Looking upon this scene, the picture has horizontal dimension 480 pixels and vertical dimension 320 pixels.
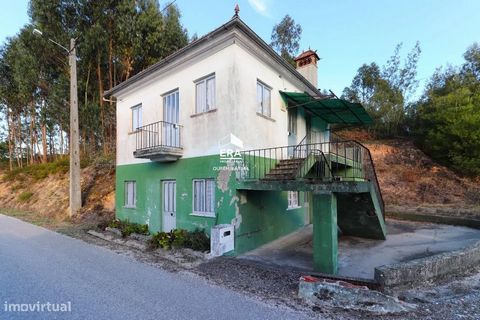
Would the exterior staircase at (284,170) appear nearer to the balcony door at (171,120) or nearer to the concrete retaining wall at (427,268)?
the concrete retaining wall at (427,268)

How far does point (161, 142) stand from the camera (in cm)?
967

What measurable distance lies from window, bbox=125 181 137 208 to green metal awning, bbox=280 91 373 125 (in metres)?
7.24

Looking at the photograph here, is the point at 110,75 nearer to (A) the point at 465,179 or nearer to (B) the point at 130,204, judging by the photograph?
(B) the point at 130,204

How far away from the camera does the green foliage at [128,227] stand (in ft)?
32.0

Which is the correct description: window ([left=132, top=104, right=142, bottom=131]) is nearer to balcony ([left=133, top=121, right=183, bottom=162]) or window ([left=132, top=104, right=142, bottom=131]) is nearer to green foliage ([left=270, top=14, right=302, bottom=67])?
balcony ([left=133, top=121, right=183, bottom=162])

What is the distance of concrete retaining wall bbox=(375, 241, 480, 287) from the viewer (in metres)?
4.88

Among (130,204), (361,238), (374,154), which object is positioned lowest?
(361,238)

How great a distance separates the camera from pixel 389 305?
4.18m

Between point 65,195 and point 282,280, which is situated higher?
point 65,195

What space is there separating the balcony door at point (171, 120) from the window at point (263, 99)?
2882 millimetres

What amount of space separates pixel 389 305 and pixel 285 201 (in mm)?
6097

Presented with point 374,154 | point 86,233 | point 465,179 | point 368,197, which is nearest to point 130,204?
point 86,233

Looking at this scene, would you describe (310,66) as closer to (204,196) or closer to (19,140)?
(204,196)

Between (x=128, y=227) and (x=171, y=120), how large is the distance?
428 centimetres
